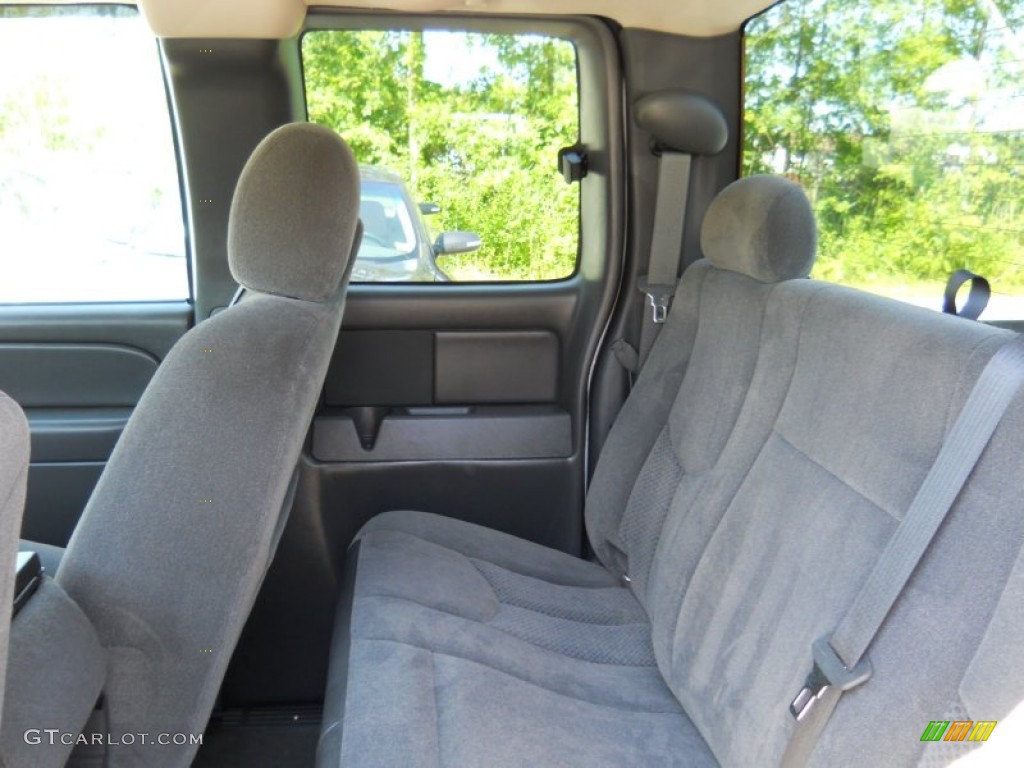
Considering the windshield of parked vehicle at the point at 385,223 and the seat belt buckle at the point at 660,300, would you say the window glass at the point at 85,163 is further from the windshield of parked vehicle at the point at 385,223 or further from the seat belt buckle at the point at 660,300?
the seat belt buckle at the point at 660,300

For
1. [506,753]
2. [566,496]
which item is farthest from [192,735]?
[566,496]

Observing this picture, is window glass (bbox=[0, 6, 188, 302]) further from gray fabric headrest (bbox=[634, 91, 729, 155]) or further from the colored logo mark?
the colored logo mark

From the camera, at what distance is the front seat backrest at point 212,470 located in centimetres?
127

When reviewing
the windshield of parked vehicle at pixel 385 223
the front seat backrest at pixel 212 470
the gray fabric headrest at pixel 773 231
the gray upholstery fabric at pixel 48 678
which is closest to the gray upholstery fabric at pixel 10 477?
the gray upholstery fabric at pixel 48 678

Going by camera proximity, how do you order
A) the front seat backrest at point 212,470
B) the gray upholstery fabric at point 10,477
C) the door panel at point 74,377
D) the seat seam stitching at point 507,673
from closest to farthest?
the gray upholstery fabric at point 10,477 → the front seat backrest at point 212,470 → the seat seam stitching at point 507,673 → the door panel at point 74,377

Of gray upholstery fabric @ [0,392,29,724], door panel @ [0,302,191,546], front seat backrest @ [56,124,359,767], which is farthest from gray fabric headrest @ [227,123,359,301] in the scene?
gray upholstery fabric @ [0,392,29,724]

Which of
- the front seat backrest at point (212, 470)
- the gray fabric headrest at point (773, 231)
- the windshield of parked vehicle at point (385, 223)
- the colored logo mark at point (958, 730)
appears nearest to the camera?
the colored logo mark at point (958, 730)

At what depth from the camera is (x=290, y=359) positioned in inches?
57.2

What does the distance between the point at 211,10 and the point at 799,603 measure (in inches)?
61.6

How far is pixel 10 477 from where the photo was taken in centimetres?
65

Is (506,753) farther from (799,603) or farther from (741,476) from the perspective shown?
(741,476)

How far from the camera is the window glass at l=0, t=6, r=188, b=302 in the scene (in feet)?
6.90

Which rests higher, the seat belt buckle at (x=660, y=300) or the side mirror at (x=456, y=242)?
the side mirror at (x=456, y=242)

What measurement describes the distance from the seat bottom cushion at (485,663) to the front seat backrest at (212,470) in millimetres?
215
